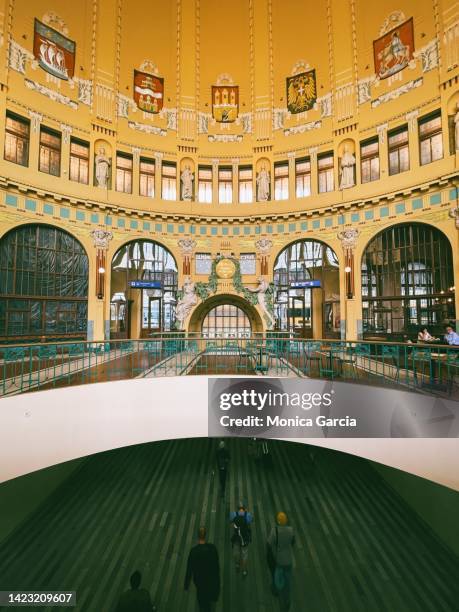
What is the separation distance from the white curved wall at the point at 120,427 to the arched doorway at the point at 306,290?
893 centimetres

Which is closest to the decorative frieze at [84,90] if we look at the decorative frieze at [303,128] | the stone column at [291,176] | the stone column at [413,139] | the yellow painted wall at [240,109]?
the yellow painted wall at [240,109]

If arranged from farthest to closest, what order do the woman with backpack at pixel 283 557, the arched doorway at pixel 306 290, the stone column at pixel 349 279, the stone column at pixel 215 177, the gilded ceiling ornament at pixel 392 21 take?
the stone column at pixel 215 177 → the arched doorway at pixel 306 290 → the stone column at pixel 349 279 → the gilded ceiling ornament at pixel 392 21 → the woman with backpack at pixel 283 557

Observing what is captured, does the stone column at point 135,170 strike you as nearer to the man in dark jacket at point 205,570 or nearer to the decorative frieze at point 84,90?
the decorative frieze at point 84,90

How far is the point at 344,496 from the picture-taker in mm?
8219

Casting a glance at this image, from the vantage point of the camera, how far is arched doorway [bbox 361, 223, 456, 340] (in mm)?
11766

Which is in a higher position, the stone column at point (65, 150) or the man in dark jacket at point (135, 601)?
the stone column at point (65, 150)

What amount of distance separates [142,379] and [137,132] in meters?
13.4

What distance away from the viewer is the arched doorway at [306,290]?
14922 mm

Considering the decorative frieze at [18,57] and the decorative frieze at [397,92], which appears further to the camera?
the decorative frieze at [397,92]

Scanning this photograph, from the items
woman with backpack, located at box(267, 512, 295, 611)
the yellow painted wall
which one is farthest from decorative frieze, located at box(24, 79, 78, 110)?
woman with backpack, located at box(267, 512, 295, 611)

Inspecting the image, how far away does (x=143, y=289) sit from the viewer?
607 inches

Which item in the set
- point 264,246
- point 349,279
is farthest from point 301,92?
point 349,279

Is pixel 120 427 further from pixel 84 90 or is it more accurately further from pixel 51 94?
pixel 84 90

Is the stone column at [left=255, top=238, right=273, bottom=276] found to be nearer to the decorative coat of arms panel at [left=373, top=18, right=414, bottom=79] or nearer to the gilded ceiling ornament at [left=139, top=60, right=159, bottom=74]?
the decorative coat of arms panel at [left=373, top=18, right=414, bottom=79]
